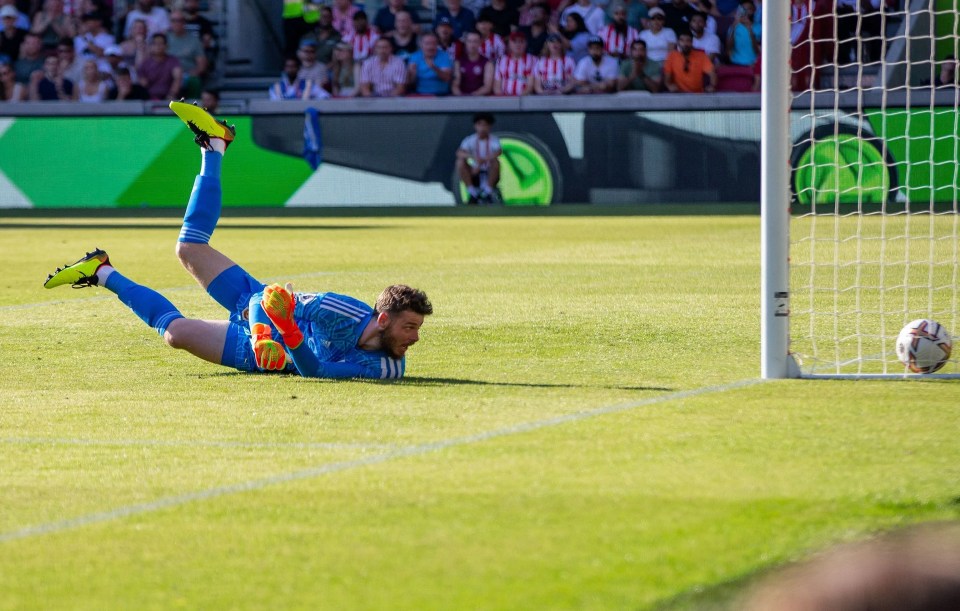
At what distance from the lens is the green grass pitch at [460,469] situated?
3.41 metres

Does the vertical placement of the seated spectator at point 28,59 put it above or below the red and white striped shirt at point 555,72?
above

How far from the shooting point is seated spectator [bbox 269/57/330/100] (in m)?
26.6

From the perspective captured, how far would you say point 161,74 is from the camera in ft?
88.2

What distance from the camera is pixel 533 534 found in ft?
12.5

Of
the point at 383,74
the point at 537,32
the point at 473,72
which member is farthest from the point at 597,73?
the point at 383,74

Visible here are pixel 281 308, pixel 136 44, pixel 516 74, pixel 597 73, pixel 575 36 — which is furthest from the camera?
pixel 136 44

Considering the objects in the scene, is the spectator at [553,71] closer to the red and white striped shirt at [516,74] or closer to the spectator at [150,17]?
the red and white striped shirt at [516,74]

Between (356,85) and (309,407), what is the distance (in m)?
21.2

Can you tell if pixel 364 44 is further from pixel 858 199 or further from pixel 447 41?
pixel 858 199

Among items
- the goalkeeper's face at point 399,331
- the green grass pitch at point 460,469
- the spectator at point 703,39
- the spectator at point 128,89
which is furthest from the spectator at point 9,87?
the goalkeeper's face at point 399,331

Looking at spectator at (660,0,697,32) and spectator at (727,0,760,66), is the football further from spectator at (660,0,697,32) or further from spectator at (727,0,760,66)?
spectator at (660,0,697,32)

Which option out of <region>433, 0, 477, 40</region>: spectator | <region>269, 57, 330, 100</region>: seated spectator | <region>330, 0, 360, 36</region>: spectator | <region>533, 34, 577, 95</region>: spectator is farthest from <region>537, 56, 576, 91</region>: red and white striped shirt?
<region>330, 0, 360, 36</region>: spectator

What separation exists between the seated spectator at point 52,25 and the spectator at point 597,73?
10672 mm

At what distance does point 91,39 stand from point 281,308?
23.8 metres
